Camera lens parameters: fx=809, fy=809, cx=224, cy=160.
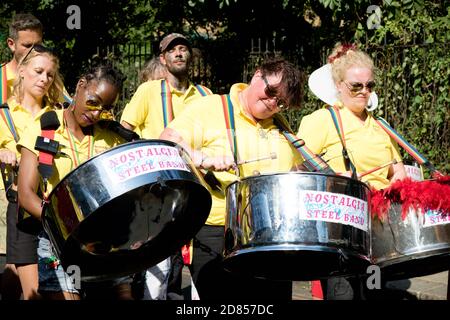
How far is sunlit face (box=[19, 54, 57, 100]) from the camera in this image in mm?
3869

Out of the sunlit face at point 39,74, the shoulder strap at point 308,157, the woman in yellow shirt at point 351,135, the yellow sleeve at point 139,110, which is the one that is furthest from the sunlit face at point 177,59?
the shoulder strap at point 308,157

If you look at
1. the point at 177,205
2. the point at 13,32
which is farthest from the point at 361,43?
the point at 177,205

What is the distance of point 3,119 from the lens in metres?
3.94

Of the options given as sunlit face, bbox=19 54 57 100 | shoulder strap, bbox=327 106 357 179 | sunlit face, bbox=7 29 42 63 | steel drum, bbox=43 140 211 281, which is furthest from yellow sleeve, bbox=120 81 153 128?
steel drum, bbox=43 140 211 281

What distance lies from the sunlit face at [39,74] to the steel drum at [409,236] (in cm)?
171

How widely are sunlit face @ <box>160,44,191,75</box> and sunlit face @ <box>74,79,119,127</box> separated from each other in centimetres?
184

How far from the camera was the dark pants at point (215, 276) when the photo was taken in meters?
3.34

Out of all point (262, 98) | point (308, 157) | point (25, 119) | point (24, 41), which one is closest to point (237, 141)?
point (262, 98)

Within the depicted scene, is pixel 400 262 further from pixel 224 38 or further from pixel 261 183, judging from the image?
pixel 224 38

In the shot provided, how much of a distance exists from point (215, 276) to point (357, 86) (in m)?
1.15

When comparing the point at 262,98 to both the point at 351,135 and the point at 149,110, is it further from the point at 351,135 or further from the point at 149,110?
the point at 149,110

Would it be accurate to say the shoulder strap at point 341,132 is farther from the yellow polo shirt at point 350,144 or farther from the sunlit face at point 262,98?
the sunlit face at point 262,98

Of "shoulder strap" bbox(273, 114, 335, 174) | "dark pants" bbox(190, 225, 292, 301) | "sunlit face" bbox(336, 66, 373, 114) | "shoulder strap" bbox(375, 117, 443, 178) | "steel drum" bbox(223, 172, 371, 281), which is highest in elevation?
"sunlit face" bbox(336, 66, 373, 114)

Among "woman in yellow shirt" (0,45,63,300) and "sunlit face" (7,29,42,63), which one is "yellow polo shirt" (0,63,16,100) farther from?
"woman in yellow shirt" (0,45,63,300)
